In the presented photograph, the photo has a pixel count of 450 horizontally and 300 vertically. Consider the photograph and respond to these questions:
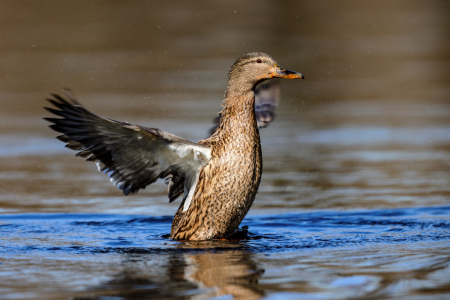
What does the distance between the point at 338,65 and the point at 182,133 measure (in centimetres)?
667

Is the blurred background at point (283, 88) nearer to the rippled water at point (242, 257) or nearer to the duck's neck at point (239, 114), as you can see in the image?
the rippled water at point (242, 257)

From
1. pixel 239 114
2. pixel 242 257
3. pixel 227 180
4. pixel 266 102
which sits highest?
pixel 266 102

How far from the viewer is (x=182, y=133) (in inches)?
439

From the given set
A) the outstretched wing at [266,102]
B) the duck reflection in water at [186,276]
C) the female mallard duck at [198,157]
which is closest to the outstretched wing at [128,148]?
the female mallard duck at [198,157]

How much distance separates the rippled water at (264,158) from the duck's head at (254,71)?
1.54m

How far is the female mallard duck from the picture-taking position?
662 cm

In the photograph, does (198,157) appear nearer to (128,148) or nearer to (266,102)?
(128,148)

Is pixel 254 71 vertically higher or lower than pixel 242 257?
higher

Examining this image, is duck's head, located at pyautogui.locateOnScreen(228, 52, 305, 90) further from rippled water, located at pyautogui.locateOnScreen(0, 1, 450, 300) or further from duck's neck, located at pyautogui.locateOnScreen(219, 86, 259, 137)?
rippled water, located at pyautogui.locateOnScreen(0, 1, 450, 300)

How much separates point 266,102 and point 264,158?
1.55 m

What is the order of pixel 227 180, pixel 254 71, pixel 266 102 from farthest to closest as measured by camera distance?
pixel 266 102 < pixel 254 71 < pixel 227 180

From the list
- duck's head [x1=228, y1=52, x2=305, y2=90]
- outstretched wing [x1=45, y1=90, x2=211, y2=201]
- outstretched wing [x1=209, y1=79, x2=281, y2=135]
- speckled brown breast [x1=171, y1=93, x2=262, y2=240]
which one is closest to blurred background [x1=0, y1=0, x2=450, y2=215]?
outstretched wing [x1=209, y1=79, x2=281, y2=135]

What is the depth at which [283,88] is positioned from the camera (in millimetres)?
14867

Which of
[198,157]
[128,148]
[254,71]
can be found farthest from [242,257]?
[254,71]
